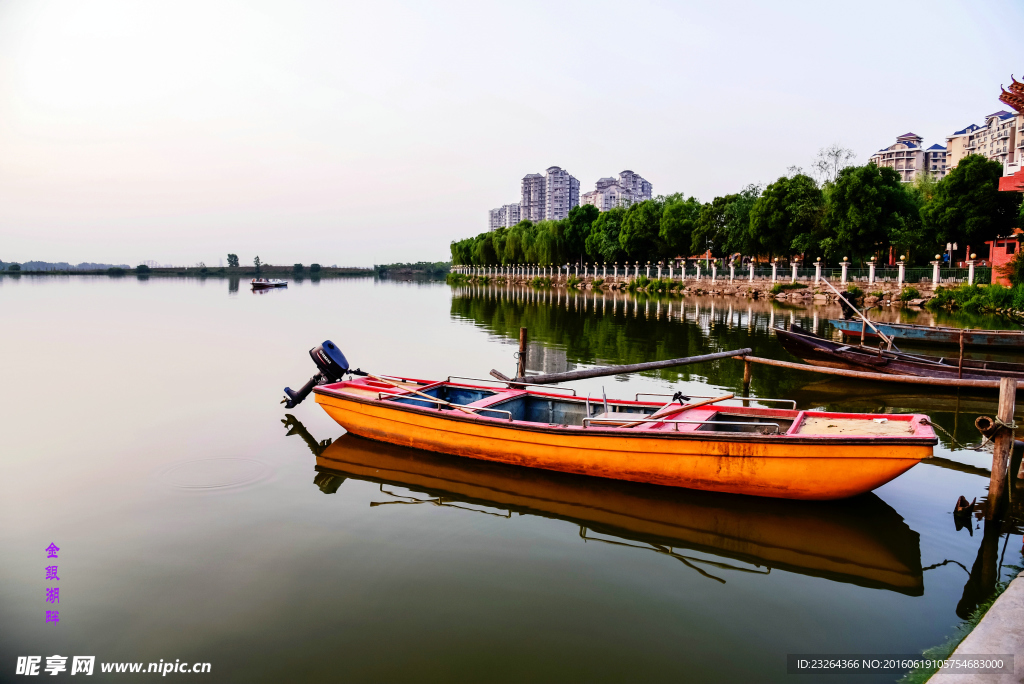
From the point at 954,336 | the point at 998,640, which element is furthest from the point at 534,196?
the point at 998,640

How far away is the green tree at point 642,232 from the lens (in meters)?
60.1

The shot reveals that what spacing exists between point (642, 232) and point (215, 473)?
55.4 m

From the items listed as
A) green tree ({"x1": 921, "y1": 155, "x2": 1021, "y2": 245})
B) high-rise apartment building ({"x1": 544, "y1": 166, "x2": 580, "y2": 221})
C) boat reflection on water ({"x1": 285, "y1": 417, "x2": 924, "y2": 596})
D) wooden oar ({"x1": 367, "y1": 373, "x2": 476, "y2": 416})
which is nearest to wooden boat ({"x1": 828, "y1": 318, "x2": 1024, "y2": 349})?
boat reflection on water ({"x1": 285, "y1": 417, "x2": 924, "y2": 596})

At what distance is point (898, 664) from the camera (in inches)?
180

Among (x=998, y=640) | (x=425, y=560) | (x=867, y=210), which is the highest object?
(x=867, y=210)

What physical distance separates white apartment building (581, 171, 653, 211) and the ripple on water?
14635 centimetres

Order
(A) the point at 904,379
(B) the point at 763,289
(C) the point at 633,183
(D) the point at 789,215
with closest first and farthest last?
(A) the point at 904,379 → (B) the point at 763,289 → (D) the point at 789,215 → (C) the point at 633,183

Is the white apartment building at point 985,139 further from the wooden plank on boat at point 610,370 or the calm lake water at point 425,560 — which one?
the calm lake water at point 425,560

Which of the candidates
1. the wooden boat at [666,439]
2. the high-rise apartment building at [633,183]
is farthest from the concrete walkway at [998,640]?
the high-rise apartment building at [633,183]

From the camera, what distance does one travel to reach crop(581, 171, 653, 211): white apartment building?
158 metres

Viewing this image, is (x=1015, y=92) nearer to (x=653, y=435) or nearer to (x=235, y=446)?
(x=653, y=435)

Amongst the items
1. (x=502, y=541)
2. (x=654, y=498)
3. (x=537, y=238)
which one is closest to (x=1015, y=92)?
(x=654, y=498)

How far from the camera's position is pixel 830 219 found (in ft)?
133

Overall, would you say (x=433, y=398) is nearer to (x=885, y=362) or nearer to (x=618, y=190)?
(x=885, y=362)
